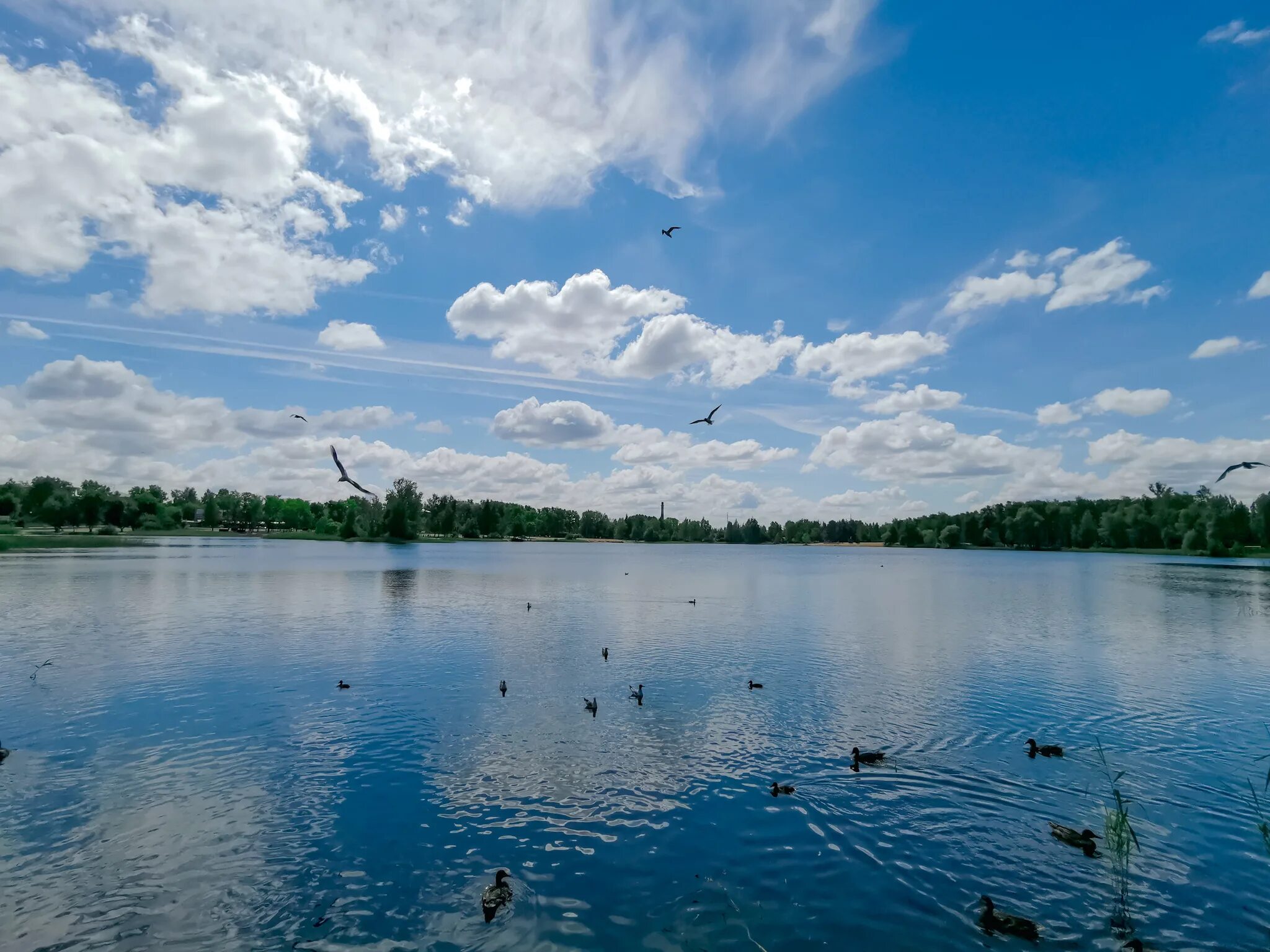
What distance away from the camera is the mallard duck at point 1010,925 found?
1193 centimetres

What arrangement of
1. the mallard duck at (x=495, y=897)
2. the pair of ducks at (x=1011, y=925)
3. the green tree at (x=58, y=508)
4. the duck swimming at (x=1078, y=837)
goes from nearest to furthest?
1. the pair of ducks at (x=1011, y=925)
2. the mallard duck at (x=495, y=897)
3. the duck swimming at (x=1078, y=837)
4. the green tree at (x=58, y=508)

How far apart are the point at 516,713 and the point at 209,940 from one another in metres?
14.5

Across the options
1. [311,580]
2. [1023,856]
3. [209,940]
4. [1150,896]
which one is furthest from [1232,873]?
[311,580]

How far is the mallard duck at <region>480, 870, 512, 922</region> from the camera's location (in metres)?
12.5

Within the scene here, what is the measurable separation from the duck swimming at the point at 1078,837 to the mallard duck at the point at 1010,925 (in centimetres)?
388

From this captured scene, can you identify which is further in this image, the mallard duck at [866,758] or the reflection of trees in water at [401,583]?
the reflection of trees in water at [401,583]

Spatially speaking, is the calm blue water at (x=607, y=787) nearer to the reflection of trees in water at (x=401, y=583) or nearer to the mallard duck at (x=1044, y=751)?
the mallard duck at (x=1044, y=751)

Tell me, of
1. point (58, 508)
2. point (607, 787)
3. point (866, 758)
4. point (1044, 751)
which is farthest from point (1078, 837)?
point (58, 508)

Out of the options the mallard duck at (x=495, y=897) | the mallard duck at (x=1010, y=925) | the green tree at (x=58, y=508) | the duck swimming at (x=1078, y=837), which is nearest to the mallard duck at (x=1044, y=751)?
the duck swimming at (x=1078, y=837)

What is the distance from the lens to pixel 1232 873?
1416 cm

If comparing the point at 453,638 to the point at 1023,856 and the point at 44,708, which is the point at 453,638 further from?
the point at 1023,856

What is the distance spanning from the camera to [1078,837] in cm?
1516

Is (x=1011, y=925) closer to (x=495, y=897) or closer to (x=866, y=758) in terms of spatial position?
(x=866, y=758)

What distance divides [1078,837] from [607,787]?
11.2 metres
